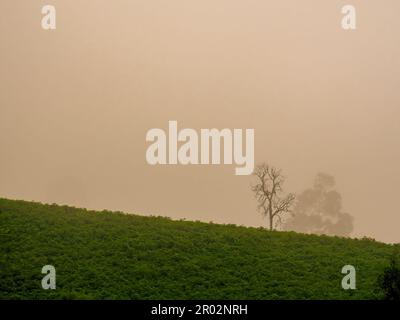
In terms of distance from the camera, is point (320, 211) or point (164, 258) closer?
point (164, 258)

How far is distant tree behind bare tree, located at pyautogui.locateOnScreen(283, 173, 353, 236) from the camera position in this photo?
2515 inches

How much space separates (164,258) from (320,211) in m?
39.8

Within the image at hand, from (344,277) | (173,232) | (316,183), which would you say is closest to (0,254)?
(173,232)

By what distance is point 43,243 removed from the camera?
28312mm

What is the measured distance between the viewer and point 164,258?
2720cm

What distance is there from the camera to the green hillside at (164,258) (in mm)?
24469

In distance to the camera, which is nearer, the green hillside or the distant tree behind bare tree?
the green hillside

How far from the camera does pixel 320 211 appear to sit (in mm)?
64062

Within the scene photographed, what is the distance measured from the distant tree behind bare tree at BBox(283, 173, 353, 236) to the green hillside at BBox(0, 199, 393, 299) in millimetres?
31540

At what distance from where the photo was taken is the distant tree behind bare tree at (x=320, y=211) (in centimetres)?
6388

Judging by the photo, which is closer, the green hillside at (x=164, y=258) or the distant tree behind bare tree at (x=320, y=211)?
the green hillside at (x=164, y=258)

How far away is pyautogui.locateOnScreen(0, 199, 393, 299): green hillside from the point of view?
80.3ft

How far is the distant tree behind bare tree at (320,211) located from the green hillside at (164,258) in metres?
31.5
